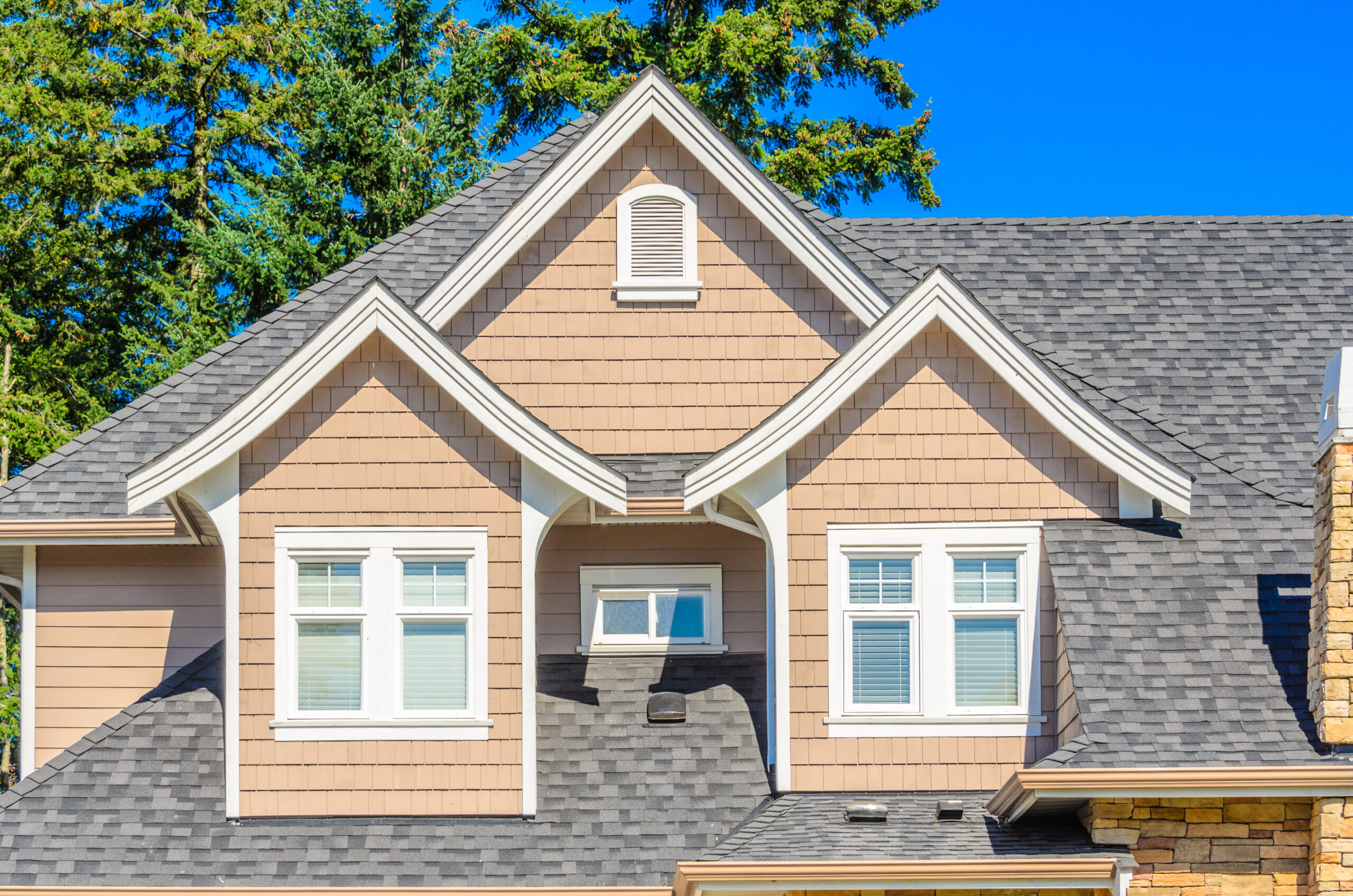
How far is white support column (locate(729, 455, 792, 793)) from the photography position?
10273 mm

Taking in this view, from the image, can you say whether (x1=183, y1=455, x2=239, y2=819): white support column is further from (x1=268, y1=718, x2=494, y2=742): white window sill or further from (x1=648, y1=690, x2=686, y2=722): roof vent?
(x1=648, y1=690, x2=686, y2=722): roof vent

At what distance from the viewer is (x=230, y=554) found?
1027cm

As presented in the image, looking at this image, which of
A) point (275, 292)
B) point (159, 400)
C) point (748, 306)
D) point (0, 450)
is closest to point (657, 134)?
point (748, 306)

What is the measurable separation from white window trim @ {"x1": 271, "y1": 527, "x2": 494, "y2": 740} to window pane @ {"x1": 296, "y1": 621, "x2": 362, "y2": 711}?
5 centimetres

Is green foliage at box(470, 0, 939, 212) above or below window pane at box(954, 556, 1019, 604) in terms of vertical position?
above

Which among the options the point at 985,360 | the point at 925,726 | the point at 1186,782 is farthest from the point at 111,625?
the point at 1186,782

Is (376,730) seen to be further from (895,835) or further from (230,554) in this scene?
(895,835)

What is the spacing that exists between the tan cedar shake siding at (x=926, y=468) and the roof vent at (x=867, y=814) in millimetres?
1070

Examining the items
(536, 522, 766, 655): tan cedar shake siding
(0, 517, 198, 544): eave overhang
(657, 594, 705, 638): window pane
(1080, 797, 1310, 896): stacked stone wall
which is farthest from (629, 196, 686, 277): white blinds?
(1080, 797, 1310, 896): stacked stone wall

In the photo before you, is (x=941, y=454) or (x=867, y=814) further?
(x=941, y=454)

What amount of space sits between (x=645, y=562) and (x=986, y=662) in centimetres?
296

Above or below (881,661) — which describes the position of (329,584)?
above

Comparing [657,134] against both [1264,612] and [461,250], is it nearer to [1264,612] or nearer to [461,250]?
[461,250]

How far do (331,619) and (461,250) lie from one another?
165 inches
